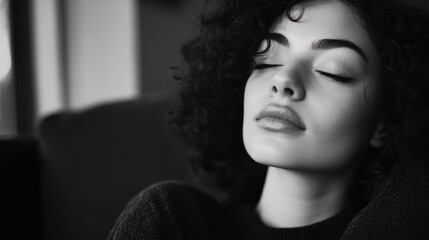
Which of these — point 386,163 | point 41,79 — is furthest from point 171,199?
point 41,79

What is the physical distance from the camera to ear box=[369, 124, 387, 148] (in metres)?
0.92

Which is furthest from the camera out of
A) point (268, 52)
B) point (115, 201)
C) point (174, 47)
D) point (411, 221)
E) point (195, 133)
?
point (174, 47)

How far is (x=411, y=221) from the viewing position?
79 cm

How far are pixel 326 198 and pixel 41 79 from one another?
1.25 m

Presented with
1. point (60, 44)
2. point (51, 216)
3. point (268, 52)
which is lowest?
point (51, 216)

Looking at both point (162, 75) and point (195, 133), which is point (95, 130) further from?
point (162, 75)

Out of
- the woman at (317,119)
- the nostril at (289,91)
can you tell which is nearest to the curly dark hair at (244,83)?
the woman at (317,119)

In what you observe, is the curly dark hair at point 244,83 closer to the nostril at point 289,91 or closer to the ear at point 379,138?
the ear at point 379,138

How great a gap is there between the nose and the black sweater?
0.22 meters

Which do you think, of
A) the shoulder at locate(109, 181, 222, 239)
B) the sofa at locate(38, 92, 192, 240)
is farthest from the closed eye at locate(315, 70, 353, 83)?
the sofa at locate(38, 92, 192, 240)

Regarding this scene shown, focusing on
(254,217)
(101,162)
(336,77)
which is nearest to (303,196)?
(254,217)

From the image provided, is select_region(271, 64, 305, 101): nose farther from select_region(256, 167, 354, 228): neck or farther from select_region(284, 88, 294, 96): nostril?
select_region(256, 167, 354, 228): neck

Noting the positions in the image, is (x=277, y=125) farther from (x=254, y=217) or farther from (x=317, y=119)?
(x=254, y=217)

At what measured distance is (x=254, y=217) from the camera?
1.00m
